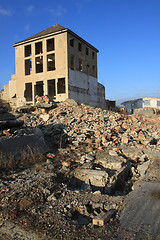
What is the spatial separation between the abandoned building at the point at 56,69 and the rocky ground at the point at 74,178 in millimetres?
9765

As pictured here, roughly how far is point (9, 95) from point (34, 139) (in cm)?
1737

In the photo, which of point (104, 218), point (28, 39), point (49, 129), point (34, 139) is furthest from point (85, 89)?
point (104, 218)

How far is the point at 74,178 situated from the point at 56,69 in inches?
590

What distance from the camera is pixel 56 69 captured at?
57.7ft

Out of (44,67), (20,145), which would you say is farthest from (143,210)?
(44,67)

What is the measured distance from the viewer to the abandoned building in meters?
17.3

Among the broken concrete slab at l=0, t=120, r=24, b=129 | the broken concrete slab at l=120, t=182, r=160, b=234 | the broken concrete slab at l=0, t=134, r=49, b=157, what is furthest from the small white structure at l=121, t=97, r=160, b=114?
the broken concrete slab at l=120, t=182, r=160, b=234

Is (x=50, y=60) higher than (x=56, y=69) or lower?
higher

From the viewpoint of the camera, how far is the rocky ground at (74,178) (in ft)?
7.59

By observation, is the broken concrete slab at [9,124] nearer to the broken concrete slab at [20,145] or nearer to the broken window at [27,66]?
the broken concrete slab at [20,145]

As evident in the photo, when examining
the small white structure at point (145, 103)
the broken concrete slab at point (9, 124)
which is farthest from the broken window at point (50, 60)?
the small white structure at point (145, 103)

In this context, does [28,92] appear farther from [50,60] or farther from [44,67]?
[50,60]

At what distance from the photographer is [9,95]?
21.0 m

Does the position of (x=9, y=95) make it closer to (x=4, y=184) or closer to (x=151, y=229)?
(x=4, y=184)
